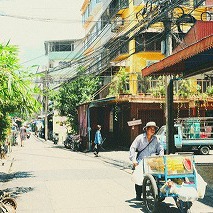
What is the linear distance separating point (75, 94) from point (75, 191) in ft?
76.0

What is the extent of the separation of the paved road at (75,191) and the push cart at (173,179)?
79 cm

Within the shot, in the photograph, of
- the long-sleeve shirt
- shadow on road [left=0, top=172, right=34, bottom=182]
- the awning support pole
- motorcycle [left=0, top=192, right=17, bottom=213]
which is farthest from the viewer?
the awning support pole

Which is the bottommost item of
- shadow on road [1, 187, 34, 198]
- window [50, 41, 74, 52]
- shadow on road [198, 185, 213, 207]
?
shadow on road [1, 187, 34, 198]

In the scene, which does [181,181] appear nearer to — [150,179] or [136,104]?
[150,179]

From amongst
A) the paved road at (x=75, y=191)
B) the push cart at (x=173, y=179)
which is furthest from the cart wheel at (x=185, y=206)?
the paved road at (x=75, y=191)

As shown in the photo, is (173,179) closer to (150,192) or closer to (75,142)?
(150,192)

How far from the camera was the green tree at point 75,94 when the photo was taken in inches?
1316

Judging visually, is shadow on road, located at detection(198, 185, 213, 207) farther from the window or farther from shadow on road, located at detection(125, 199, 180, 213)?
the window

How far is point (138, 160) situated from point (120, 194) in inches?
72.7

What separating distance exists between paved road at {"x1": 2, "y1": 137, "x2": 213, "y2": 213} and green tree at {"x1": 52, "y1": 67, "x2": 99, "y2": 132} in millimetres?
17164

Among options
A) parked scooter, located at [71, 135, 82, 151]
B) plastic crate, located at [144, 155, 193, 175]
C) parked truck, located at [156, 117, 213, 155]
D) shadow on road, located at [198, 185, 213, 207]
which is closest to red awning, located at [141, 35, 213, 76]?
plastic crate, located at [144, 155, 193, 175]

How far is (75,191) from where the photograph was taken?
10.8 metres

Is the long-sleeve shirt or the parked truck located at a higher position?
the long-sleeve shirt

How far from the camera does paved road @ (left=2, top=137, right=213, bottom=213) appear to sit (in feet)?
28.6
